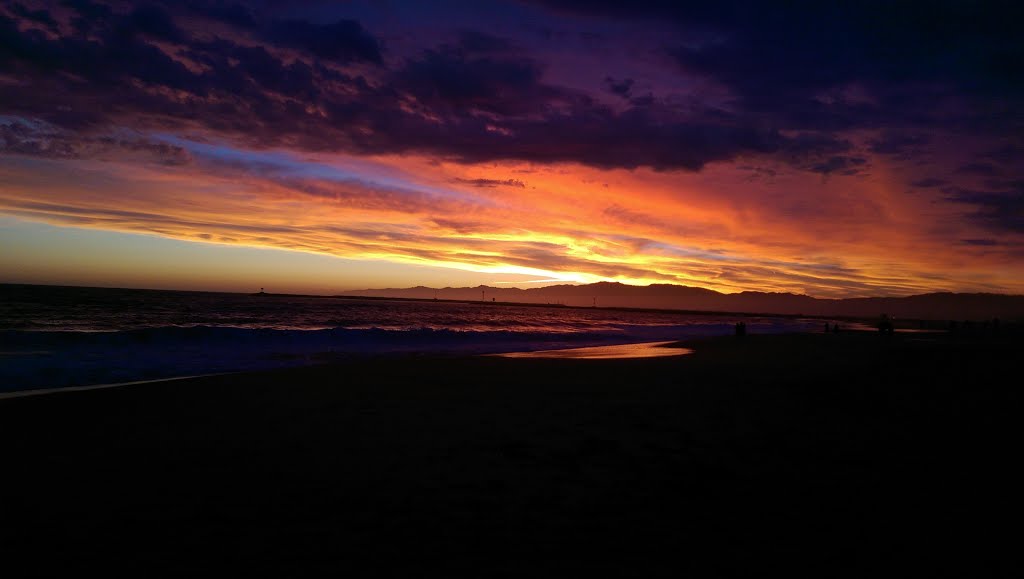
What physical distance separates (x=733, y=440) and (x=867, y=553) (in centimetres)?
438

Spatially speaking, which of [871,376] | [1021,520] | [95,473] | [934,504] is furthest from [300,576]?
[871,376]

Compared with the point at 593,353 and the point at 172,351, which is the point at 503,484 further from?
the point at 172,351

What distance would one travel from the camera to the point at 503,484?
278 inches

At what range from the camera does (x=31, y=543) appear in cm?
517

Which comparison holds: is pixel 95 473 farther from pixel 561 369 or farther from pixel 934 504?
pixel 561 369

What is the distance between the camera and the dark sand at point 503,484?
5.03 meters

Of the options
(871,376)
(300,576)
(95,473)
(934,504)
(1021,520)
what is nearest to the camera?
(300,576)

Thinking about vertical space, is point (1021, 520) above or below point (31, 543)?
above

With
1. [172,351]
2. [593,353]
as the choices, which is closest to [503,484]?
[593,353]

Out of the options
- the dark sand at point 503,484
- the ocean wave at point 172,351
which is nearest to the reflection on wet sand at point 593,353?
the ocean wave at point 172,351

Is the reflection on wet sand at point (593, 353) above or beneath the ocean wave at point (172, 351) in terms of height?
above

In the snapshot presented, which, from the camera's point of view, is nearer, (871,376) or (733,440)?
(733,440)

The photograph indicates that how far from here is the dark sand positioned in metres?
5.03

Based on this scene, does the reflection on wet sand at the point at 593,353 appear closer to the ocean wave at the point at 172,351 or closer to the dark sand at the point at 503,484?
the ocean wave at the point at 172,351
